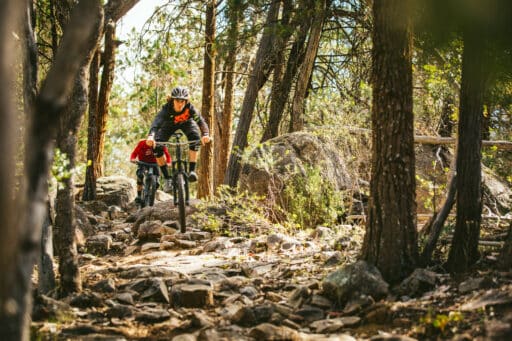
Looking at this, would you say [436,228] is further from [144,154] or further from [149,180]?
[144,154]

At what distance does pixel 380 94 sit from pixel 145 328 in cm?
293

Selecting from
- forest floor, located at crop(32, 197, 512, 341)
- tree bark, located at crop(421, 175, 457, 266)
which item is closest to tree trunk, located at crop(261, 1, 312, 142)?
forest floor, located at crop(32, 197, 512, 341)

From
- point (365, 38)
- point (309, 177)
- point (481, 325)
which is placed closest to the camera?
point (481, 325)

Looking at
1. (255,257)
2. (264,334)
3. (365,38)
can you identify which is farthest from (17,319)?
(365,38)

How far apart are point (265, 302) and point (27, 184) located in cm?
310

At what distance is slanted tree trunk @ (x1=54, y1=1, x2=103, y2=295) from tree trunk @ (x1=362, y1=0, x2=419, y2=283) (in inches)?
105

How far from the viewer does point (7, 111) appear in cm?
200

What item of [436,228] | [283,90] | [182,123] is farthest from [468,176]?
[283,90]

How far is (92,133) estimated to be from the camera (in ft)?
43.5

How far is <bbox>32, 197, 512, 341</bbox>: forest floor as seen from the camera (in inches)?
157

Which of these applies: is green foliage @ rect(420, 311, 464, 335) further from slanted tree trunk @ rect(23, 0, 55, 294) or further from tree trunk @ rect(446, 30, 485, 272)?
slanted tree trunk @ rect(23, 0, 55, 294)

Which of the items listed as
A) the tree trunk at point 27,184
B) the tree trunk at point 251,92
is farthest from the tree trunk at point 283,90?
the tree trunk at point 27,184

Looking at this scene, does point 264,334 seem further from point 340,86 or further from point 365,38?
point 340,86

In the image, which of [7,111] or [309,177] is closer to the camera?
[7,111]
